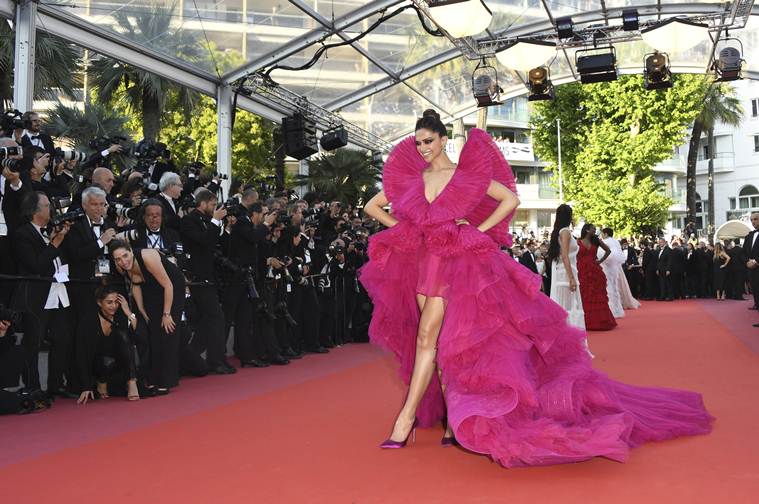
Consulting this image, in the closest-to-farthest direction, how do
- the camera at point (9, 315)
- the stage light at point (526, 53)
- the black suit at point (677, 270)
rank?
the camera at point (9, 315), the stage light at point (526, 53), the black suit at point (677, 270)

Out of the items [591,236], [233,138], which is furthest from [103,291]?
[233,138]

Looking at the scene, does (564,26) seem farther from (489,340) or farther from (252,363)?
(489,340)

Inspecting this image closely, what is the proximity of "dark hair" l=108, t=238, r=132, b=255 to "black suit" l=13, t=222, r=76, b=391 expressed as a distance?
43 centimetres

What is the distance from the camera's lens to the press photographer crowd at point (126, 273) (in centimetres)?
601

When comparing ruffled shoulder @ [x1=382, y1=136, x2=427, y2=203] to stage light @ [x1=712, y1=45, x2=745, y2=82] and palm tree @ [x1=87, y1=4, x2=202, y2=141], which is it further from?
palm tree @ [x1=87, y1=4, x2=202, y2=141]

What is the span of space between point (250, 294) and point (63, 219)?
8.50 ft

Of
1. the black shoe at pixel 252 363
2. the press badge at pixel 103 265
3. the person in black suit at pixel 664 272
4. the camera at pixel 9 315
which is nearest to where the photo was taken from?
the camera at pixel 9 315

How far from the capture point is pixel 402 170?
15.5 feet

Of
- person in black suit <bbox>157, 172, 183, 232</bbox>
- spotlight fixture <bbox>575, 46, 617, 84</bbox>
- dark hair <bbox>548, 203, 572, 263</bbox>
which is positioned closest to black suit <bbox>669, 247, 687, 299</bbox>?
spotlight fixture <bbox>575, 46, 617, 84</bbox>

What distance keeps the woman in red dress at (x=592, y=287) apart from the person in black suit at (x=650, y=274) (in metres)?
10.4

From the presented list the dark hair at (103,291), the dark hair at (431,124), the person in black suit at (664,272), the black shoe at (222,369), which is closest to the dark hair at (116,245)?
the dark hair at (103,291)

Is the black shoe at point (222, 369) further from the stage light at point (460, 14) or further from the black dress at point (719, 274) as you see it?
the black dress at point (719, 274)

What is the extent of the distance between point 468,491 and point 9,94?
16082 mm

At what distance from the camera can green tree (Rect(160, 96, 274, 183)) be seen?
2931 cm
